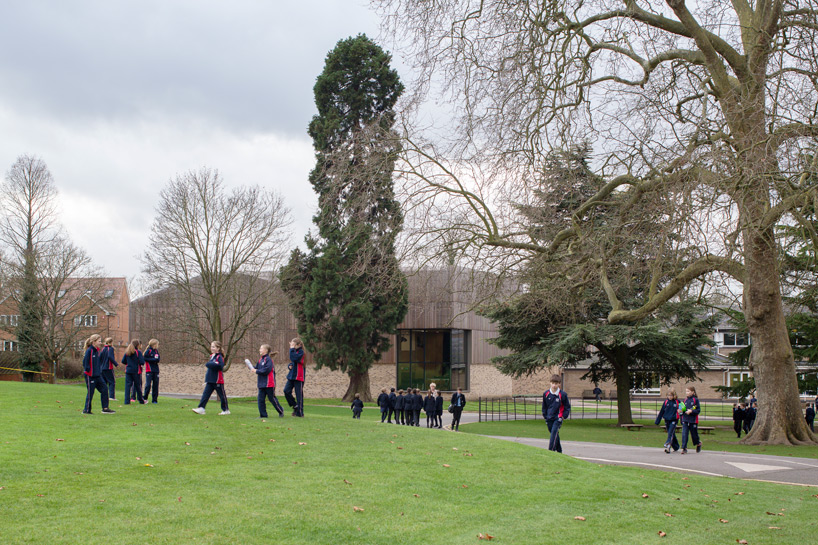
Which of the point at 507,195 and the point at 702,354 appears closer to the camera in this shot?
the point at 507,195

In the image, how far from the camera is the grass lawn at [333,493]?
705 cm

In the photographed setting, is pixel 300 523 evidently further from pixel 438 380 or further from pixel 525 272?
pixel 438 380

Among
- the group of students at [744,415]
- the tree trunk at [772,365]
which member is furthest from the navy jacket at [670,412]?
the group of students at [744,415]

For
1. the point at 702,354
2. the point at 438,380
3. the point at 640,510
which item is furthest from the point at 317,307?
the point at 640,510

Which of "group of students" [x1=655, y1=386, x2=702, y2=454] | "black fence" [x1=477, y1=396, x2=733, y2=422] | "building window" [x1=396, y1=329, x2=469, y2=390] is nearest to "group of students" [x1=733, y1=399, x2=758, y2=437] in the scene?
"group of students" [x1=655, y1=386, x2=702, y2=454]

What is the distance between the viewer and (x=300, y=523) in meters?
7.25

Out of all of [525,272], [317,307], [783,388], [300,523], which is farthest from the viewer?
[317,307]

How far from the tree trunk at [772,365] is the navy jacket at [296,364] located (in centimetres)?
1244

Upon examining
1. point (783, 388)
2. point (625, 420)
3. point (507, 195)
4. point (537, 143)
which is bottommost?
point (625, 420)

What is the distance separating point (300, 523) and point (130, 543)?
1675mm

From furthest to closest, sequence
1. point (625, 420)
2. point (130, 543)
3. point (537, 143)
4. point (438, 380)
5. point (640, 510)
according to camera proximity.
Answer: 1. point (438, 380)
2. point (625, 420)
3. point (537, 143)
4. point (640, 510)
5. point (130, 543)

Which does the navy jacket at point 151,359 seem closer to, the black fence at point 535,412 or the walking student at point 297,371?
the walking student at point 297,371

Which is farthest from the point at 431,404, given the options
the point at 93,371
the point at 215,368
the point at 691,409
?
the point at 93,371

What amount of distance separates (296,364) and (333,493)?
25.5 ft
